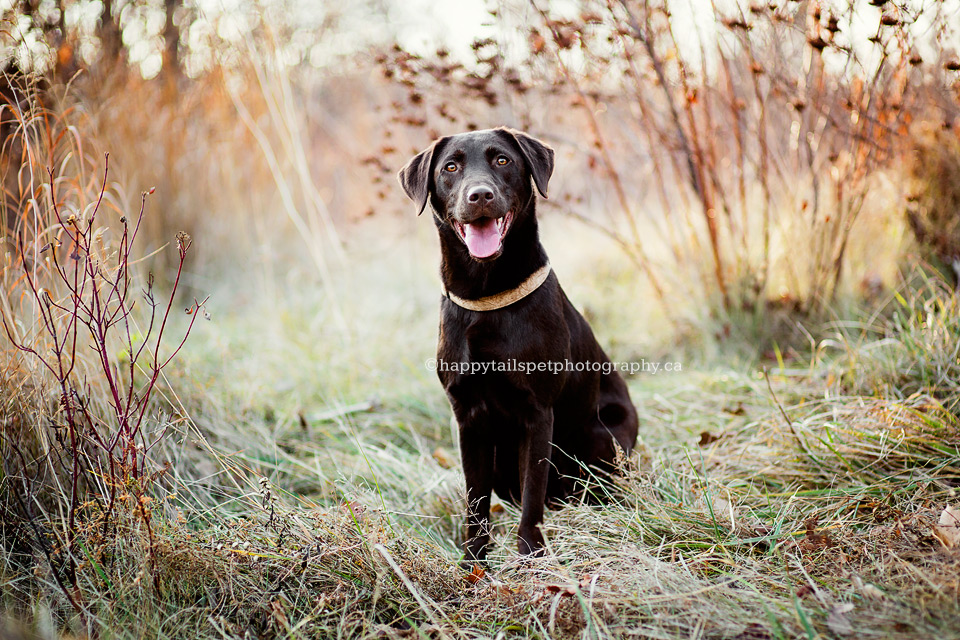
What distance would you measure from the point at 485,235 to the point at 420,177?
456mm

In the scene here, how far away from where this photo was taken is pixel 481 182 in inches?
87.0

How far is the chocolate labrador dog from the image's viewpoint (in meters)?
2.27

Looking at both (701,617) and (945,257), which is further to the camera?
(945,257)

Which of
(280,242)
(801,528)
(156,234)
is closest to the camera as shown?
(801,528)

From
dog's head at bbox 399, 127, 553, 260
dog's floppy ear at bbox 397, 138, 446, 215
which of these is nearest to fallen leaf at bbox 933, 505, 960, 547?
dog's head at bbox 399, 127, 553, 260

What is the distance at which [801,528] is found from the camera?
2186 millimetres

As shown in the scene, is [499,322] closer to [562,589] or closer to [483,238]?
[483,238]

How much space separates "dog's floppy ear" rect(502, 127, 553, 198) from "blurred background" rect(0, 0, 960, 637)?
1.12 m

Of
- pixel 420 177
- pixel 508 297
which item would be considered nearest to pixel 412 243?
pixel 420 177

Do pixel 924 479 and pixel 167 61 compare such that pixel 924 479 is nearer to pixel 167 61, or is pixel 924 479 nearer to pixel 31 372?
pixel 31 372

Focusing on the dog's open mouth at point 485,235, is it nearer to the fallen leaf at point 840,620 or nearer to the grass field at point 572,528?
the grass field at point 572,528

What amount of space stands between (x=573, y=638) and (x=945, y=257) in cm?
338

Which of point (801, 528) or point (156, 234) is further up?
point (156, 234)

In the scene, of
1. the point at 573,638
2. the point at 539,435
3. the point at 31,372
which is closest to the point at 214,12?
the point at 31,372
